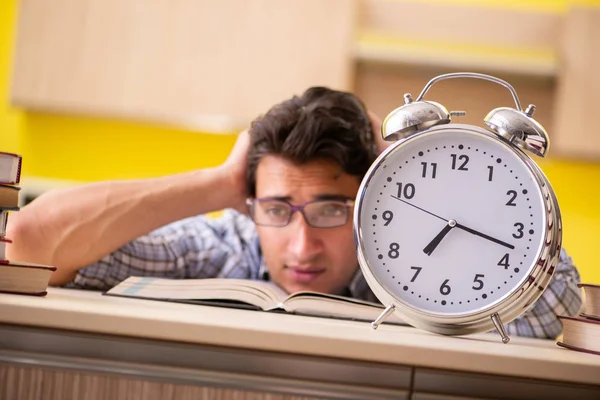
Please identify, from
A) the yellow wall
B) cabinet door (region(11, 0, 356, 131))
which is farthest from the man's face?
the yellow wall

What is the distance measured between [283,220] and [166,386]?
89 cm

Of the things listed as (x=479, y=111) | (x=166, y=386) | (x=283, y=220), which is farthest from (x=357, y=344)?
(x=479, y=111)

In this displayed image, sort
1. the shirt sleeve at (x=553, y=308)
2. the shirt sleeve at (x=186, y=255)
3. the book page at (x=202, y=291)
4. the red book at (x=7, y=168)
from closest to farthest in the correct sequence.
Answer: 1. the red book at (x=7, y=168)
2. the book page at (x=202, y=291)
3. the shirt sleeve at (x=553, y=308)
4. the shirt sleeve at (x=186, y=255)

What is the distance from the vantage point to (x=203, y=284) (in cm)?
128

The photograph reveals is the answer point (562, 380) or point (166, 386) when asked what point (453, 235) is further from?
point (166, 386)

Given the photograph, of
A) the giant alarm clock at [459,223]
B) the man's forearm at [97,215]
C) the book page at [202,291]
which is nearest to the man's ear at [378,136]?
the man's forearm at [97,215]

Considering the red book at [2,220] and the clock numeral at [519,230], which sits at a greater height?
the clock numeral at [519,230]

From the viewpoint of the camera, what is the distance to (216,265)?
1974 millimetres

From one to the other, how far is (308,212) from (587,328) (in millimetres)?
816

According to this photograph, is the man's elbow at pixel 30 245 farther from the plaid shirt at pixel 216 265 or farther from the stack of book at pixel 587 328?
the stack of book at pixel 587 328

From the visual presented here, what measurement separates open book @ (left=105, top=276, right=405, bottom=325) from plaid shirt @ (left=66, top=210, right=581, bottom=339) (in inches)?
13.2

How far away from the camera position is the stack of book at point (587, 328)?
941 millimetres

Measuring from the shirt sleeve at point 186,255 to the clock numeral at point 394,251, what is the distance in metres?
0.81

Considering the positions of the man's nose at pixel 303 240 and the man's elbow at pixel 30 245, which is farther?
the man's nose at pixel 303 240
